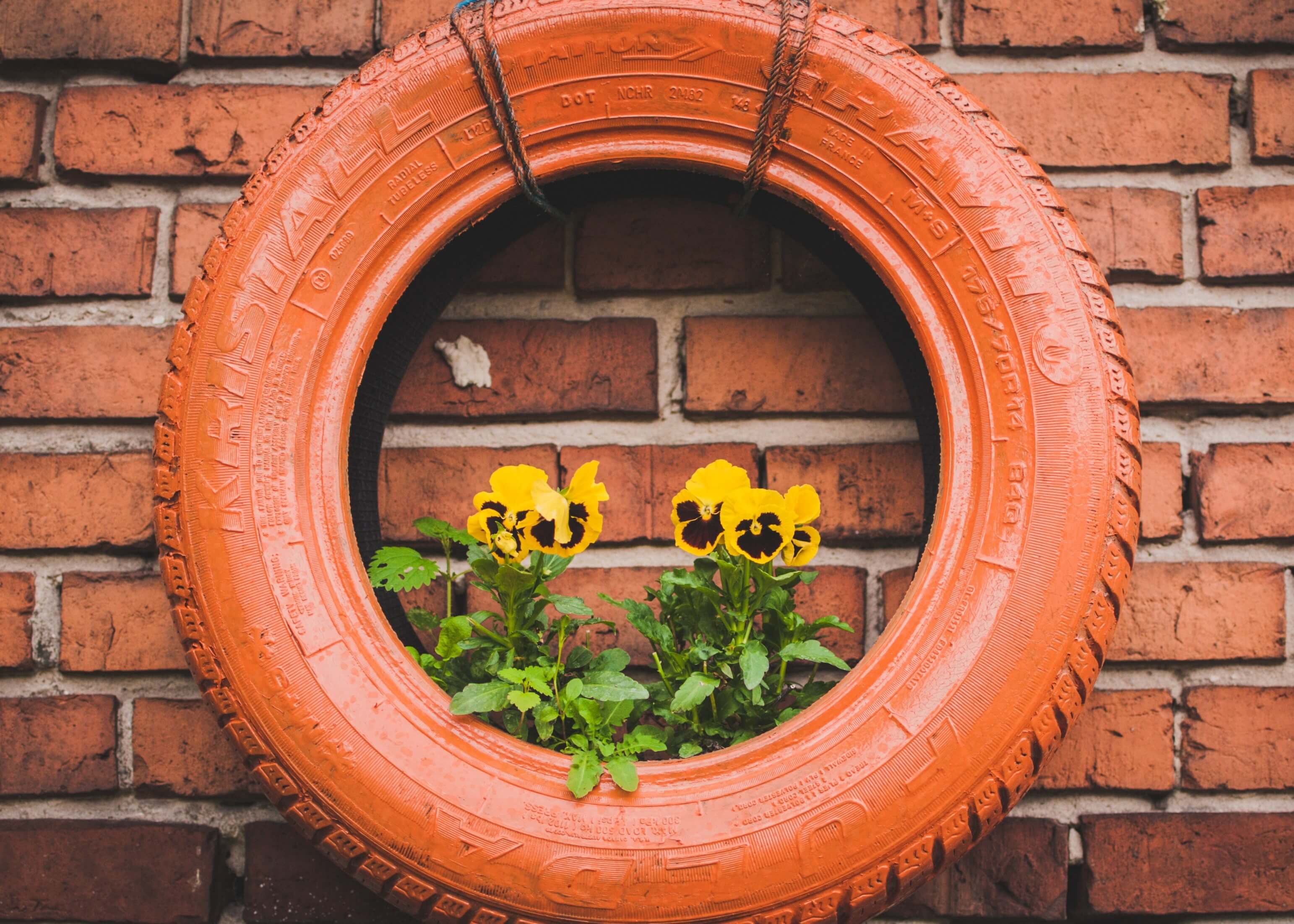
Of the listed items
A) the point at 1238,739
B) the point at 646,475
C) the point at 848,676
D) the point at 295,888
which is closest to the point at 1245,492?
the point at 1238,739

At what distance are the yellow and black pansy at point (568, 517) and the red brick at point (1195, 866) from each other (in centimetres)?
54

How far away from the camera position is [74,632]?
2.39 feet

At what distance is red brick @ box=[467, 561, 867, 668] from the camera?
73cm

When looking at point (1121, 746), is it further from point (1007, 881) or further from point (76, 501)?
point (76, 501)

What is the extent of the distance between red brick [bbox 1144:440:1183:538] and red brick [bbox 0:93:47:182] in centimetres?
101

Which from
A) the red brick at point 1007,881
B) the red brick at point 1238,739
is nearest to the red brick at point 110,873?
the red brick at point 1007,881

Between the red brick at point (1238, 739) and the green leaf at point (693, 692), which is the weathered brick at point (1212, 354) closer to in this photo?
the red brick at point (1238, 739)

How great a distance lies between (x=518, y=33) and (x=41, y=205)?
0.50 meters

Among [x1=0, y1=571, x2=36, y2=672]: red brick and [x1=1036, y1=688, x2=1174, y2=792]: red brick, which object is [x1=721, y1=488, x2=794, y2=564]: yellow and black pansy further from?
[x1=0, y1=571, x2=36, y2=672]: red brick

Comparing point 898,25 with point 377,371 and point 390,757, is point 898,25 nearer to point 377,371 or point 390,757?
point 377,371

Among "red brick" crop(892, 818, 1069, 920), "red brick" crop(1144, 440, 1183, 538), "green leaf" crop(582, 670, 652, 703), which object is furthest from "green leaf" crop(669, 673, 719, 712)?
"red brick" crop(1144, 440, 1183, 538)

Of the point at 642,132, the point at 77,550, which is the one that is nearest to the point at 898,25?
the point at 642,132

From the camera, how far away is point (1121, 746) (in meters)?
0.71

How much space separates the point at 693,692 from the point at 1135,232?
58 centimetres
